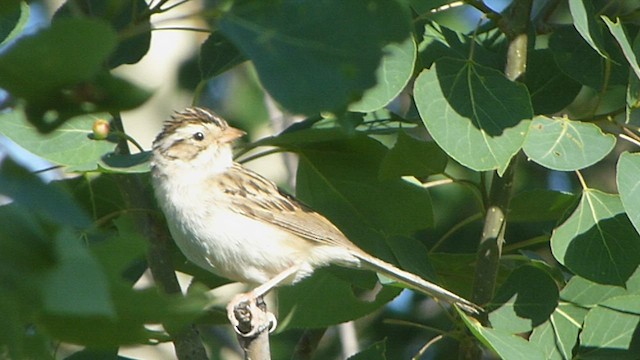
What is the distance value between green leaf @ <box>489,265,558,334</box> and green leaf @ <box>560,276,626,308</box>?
0.55 feet

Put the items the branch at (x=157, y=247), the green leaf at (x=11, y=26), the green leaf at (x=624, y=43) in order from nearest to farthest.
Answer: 1. the green leaf at (x=11, y=26)
2. the green leaf at (x=624, y=43)
3. the branch at (x=157, y=247)

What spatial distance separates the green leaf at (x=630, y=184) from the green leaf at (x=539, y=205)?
0.51 metres

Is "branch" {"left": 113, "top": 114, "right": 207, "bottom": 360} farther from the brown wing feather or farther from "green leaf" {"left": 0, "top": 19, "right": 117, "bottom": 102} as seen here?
"green leaf" {"left": 0, "top": 19, "right": 117, "bottom": 102}

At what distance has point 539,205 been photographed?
382 cm

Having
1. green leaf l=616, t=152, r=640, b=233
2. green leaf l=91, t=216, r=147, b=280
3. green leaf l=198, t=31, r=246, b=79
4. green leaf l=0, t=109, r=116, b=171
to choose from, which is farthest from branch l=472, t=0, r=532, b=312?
green leaf l=91, t=216, r=147, b=280

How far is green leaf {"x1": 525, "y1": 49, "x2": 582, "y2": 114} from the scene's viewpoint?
3791mm

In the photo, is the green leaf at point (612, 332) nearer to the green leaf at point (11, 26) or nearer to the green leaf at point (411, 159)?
the green leaf at point (411, 159)

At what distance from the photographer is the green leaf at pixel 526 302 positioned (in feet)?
11.6

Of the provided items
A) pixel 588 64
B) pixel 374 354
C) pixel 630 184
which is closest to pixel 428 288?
pixel 374 354

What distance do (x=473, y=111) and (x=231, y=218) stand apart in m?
1.39

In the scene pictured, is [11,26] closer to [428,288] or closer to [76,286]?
[428,288]

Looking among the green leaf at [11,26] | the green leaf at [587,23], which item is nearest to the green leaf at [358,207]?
the green leaf at [587,23]

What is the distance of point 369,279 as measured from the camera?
4.03 metres

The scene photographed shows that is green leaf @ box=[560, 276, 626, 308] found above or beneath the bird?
above
